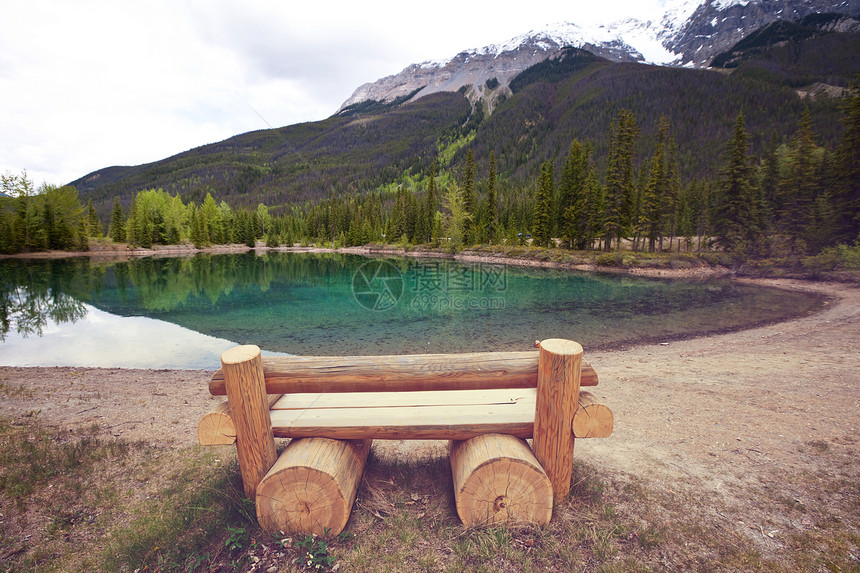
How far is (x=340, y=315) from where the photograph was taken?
17641 mm

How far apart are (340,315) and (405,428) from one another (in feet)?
49.7

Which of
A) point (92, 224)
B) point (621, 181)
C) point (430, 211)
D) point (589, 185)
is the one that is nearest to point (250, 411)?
point (621, 181)

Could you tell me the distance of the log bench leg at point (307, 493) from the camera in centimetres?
286

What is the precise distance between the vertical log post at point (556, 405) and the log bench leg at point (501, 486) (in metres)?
0.19

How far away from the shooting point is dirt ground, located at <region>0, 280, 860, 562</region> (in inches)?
136

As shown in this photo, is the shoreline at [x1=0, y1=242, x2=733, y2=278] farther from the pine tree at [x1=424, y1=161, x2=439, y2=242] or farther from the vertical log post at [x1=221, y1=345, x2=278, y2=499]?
the vertical log post at [x1=221, y1=345, x2=278, y2=499]

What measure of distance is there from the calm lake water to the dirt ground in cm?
328

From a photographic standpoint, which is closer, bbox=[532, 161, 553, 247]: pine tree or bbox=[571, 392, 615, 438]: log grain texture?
bbox=[571, 392, 615, 438]: log grain texture

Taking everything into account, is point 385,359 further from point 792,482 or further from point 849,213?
point 849,213

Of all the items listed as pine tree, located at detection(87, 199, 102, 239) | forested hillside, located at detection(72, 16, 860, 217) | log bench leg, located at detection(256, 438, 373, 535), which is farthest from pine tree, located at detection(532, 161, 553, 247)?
pine tree, located at detection(87, 199, 102, 239)

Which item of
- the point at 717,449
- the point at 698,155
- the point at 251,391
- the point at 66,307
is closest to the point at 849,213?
the point at 717,449

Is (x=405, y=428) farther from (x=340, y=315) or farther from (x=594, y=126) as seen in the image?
(x=594, y=126)

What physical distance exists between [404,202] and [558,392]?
2780 inches

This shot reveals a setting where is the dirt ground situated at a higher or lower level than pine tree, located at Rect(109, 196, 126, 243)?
lower
